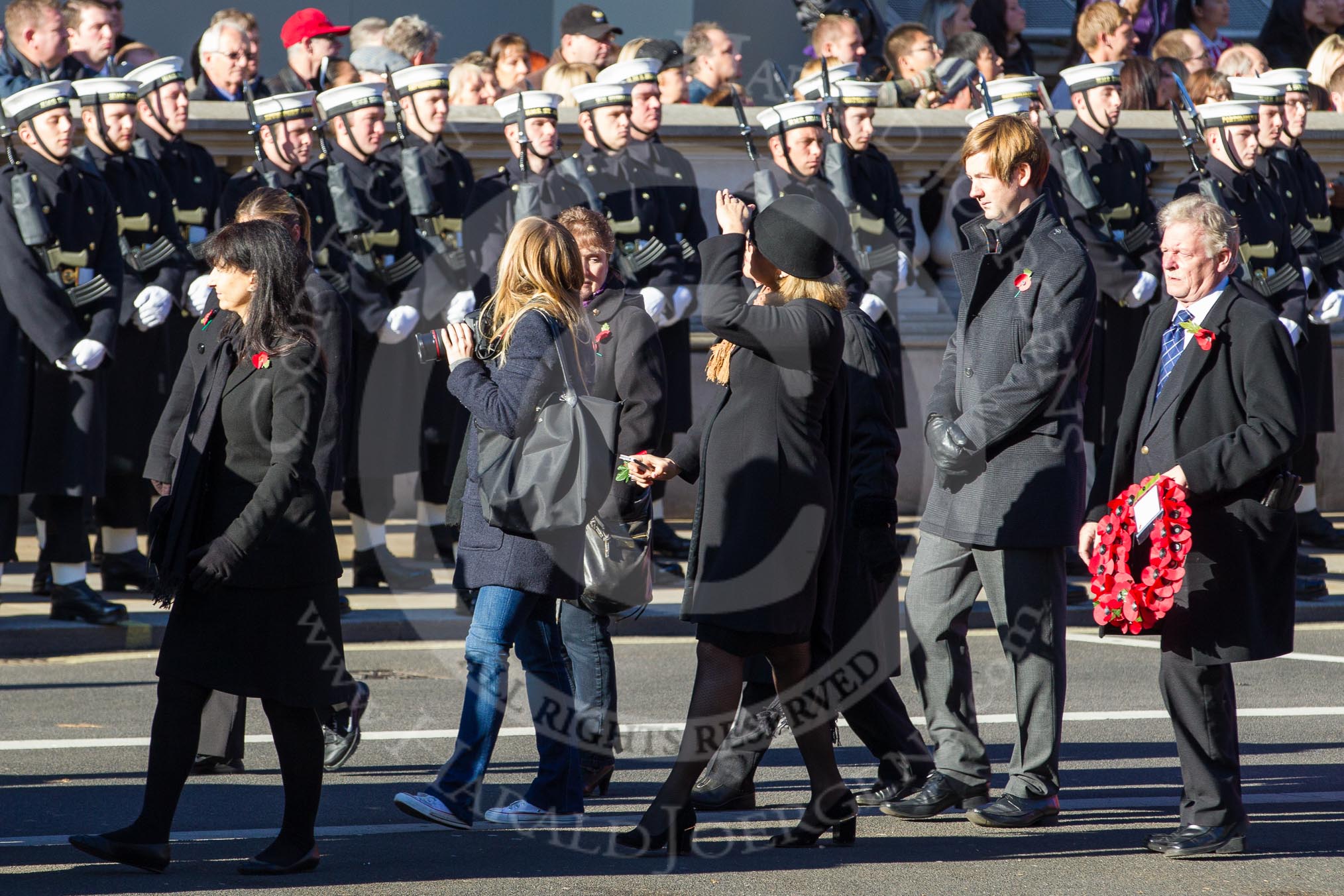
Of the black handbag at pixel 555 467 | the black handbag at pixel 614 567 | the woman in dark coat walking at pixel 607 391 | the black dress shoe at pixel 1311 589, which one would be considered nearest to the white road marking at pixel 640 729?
the woman in dark coat walking at pixel 607 391

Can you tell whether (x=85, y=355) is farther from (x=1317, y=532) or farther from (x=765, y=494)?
(x=1317, y=532)

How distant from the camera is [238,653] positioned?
5102 millimetres

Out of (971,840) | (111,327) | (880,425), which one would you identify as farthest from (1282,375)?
(111,327)

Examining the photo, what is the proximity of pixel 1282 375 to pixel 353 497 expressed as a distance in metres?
5.58

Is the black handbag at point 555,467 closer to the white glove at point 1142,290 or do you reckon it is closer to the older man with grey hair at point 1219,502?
the older man with grey hair at point 1219,502

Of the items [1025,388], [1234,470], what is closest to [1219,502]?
[1234,470]

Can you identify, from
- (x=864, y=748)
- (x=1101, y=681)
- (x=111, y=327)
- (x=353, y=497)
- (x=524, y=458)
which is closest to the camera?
(x=524, y=458)

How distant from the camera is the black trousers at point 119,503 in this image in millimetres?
9570

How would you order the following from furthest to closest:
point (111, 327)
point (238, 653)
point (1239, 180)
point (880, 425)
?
point (1239, 180), point (111, 327), point (880, 425), point (238, 653)

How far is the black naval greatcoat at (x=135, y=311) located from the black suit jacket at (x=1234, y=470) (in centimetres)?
544

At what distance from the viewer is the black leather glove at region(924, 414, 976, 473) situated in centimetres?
583

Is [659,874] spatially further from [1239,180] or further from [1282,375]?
[1239,180]

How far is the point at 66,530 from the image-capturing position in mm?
8906

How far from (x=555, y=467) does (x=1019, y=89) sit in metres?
6.99
